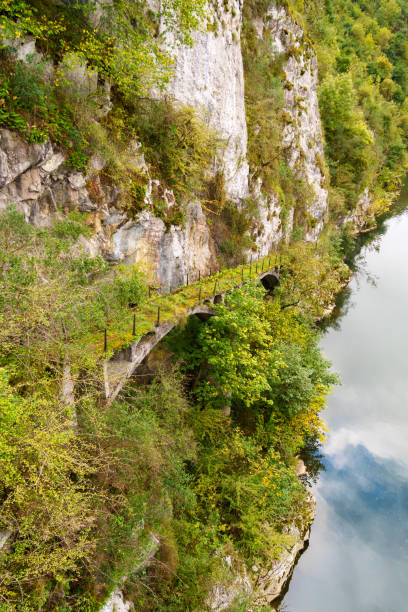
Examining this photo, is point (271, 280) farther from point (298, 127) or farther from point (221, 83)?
point (298, 127)

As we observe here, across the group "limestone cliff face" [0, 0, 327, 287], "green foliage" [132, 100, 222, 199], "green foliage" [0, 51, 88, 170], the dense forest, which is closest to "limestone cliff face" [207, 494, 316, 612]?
the dense forest

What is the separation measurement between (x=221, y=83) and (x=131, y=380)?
17167 mm

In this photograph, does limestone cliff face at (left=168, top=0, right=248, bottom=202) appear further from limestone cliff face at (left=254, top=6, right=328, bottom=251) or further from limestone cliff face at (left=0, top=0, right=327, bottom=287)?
limestone cliff face at (left=254, top=6, right=328, bottom=251)

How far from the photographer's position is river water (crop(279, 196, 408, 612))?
13.3m

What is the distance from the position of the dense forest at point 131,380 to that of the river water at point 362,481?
2.32 m

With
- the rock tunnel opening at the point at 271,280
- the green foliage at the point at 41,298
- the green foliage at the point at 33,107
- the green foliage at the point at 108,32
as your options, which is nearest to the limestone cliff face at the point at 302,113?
the rock tunnel opening at the point at 271,280

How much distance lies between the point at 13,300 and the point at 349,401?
880 inches

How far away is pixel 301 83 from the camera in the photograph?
2870 cm

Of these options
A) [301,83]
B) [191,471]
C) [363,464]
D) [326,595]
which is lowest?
[326,595]

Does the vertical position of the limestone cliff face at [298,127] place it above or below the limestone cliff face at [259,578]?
above

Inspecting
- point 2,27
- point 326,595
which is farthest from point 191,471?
point 2,27

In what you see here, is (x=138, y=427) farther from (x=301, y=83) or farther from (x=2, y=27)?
(x=301, y=83)

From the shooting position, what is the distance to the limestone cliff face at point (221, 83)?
1572 centimetres

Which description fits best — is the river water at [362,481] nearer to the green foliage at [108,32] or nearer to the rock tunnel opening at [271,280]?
the rock tunnel opening at [271,280]
